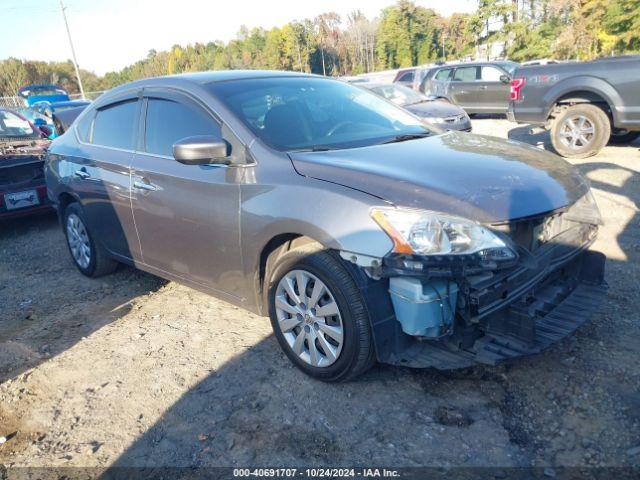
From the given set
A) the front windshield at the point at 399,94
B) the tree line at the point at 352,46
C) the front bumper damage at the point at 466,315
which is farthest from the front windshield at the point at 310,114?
the tree line at the point at 352,46

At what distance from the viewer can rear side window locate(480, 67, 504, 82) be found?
47.0ft

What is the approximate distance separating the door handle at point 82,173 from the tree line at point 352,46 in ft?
110

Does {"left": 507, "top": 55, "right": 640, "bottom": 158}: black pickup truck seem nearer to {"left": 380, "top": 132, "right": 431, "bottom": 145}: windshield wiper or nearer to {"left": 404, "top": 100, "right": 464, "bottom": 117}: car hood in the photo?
{"left": 404, "top": 100, "right": 464, "bottom": 117}: car hood

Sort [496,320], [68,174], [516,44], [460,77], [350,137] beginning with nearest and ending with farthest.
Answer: [496,320]
[350,137]
[68,174]
[460,77]
[516,44]

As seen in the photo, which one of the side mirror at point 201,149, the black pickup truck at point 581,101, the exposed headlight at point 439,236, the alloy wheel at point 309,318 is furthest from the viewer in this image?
the black pickup truck at point 581,101

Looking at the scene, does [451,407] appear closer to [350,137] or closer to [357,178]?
[357,178]

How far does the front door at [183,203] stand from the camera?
330 cm

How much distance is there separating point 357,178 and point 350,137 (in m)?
0.82

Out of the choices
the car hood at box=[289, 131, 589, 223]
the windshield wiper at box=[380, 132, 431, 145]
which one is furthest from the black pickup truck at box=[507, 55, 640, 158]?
the windshield wiper at box=[380, 132, 431, 145]

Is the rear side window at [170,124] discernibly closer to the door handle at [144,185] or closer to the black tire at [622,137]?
the door handle at [144,185]

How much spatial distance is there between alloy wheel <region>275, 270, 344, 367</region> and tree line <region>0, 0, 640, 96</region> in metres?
34.4

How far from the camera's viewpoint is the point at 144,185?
3.83m

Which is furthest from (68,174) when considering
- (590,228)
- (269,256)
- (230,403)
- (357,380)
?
(590,228)

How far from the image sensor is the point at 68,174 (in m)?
4.84
